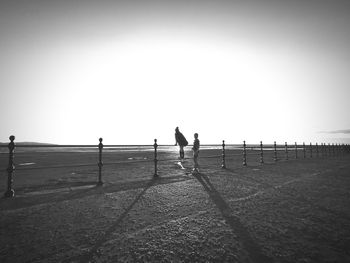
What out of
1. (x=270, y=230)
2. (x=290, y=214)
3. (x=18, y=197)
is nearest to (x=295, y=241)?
(x=270, y=230)

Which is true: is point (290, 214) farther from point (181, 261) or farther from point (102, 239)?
point (102, 239)

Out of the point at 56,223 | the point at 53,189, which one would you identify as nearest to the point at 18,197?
the point at 53,189

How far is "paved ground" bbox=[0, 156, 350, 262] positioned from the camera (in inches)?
102

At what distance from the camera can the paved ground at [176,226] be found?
260 centimetres

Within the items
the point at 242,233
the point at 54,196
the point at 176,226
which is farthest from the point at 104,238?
the point at 54,196

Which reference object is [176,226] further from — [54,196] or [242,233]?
[54,196]

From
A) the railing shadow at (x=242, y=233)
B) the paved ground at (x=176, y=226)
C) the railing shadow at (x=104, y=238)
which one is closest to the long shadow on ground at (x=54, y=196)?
the paved ground at (x=176, y=226)

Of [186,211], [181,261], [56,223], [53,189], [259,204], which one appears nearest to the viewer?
[181,261]

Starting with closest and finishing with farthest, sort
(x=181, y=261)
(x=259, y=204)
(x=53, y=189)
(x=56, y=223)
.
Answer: (x=181, y=261) → (x=56, y=223) → (x=259, y=204) → (x=53, y=189)

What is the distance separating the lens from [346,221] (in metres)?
3.66

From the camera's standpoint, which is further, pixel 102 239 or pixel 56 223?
pixel 56 223

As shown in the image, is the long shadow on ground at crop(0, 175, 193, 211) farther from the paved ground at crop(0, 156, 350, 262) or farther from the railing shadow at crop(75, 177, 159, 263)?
the railing shadow at crop(75, 177, 159, 263)

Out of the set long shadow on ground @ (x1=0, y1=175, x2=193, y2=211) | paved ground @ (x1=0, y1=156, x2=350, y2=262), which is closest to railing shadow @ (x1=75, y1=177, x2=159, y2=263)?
paved ground @ (x1=0, y1=156, x2=350, y2=262)

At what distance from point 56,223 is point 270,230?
11.6 ft
